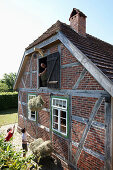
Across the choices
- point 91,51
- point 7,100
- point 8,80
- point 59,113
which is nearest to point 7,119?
point 7,100

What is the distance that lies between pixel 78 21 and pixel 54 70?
3.02m

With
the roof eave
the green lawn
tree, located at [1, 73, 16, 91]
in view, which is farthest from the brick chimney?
tree, located at [1, 73, 16, 91]

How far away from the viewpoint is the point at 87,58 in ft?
12.5

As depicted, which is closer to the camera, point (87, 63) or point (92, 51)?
point (87, 63)

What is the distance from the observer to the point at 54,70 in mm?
5543

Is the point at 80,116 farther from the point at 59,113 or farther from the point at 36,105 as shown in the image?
the point at 36,105

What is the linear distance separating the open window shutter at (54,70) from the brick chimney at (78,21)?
6.84ft

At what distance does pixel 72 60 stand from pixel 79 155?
12.1 ft

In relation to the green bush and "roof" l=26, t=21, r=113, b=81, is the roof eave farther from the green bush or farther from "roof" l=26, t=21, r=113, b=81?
the green bush

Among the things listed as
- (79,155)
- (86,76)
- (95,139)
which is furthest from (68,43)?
(79,155)

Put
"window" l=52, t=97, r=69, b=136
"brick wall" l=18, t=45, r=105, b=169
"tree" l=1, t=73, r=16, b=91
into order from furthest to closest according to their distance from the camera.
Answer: "tree" l=1, t=73, r=16, b=91 < "window" l=52, t=97, r=69, b=136 < "brick wall" l=18, t=45, r=105, b=169

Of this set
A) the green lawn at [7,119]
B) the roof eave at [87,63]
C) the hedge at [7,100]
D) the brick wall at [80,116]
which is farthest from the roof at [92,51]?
the hedge at [7,100]

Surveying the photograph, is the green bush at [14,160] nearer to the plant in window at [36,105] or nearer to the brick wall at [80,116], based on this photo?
the brick wall at [80,116]

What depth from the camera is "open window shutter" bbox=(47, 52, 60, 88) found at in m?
5.29
